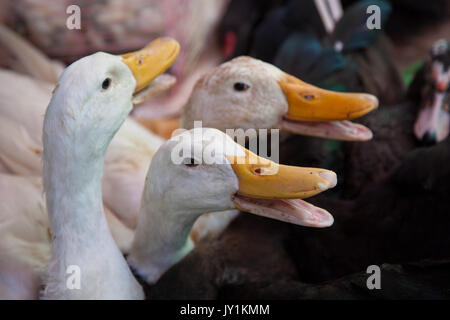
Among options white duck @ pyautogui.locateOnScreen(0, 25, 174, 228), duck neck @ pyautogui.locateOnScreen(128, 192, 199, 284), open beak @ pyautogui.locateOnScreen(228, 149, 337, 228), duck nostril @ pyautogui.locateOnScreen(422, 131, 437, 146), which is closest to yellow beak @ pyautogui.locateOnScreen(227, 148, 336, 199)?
open beak @ pyautogui.locateOnScreen(228, 149, 337, 228)

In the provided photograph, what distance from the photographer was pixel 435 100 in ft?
5.78

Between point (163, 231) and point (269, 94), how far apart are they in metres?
0.40

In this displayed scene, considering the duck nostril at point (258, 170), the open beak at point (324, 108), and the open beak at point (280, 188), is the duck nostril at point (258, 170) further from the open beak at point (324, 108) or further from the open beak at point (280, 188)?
the open beak at point (324, 108)

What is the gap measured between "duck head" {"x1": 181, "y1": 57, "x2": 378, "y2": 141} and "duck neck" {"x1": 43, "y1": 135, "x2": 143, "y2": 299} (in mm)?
357

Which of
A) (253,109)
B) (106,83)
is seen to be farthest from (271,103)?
(106,83)

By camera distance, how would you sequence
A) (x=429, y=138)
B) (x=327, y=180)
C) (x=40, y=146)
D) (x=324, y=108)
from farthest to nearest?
(x=429, y=138) → (x=40, y=146) → (x=324, y=108) → (x=327, y=180)

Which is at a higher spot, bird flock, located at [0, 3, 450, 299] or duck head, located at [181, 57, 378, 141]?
duck head, located at [181, 57, 378, 141]

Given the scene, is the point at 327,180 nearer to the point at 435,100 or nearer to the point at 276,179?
the point at 276,179

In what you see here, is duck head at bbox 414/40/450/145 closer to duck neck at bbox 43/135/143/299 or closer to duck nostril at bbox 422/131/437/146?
duck nostril at bbox 422/131/437/146

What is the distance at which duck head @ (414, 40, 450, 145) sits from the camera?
1.71 m

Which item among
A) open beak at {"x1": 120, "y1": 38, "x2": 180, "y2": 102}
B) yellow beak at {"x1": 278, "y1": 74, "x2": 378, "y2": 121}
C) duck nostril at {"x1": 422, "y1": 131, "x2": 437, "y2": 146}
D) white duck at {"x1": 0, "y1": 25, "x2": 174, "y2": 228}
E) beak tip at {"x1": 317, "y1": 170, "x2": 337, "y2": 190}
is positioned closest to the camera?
beak tip at {"x1": 317, "y1": 170, "x2": 337, "y2": 190}

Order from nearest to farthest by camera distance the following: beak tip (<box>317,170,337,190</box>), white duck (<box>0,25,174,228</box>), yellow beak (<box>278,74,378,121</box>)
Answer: beak tip (<box>317,170,337,190</box>), yellow beak (<box>278,74,378,121</box>), white duck (<box>0,25,174,228</box>)

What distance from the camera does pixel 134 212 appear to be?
143cm

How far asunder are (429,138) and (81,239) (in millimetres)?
1122
